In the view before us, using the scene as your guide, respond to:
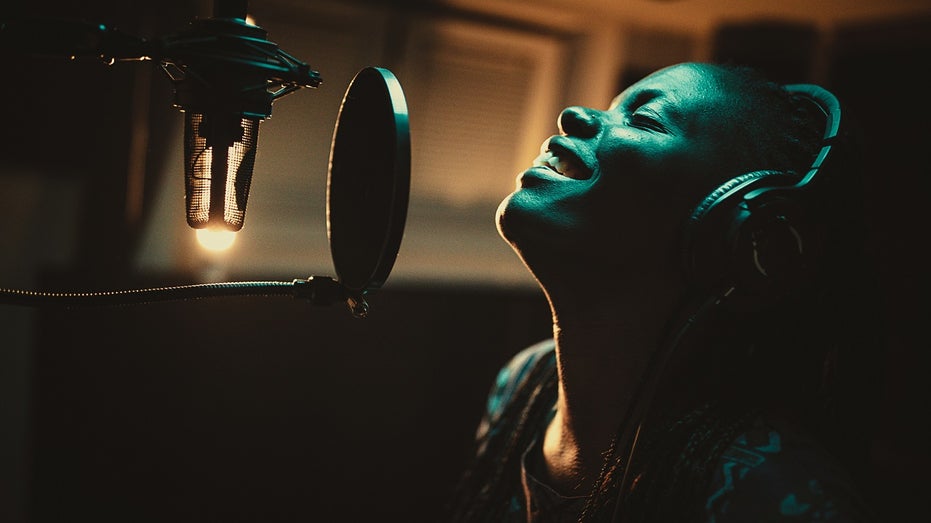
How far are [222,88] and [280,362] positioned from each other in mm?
1670

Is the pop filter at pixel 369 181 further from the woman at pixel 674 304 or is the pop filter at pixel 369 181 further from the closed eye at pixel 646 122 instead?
the closed eye at pixel 646 122

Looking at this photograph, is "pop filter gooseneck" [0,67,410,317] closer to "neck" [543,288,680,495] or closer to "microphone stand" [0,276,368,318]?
"microphone stand" [0,276,368,318]

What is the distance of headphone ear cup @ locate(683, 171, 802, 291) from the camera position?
1.02 metres

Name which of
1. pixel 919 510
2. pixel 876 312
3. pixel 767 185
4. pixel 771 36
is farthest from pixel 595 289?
pixel 919 510

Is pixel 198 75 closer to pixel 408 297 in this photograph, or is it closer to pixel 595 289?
pixel 595 289

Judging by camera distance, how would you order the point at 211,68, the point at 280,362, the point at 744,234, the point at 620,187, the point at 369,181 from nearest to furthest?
the point at 211,68, the point at 369,181, the point at 744,234, the point at 620,187, the point at 280,362

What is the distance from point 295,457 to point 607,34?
1809 millimetres

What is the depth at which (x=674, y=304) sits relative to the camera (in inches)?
48.9

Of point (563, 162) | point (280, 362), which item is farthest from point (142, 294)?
point (280, 362)

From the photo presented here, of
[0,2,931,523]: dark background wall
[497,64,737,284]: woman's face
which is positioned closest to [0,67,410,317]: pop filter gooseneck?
[497,64,737,284]: woman's face

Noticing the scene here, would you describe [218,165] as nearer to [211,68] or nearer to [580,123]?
[211,68]

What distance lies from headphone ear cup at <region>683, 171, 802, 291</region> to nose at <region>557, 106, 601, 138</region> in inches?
9.5

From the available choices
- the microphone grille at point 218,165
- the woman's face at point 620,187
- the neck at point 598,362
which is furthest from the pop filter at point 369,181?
the neck at point 598,362

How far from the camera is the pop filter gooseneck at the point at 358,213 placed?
0.81 m
